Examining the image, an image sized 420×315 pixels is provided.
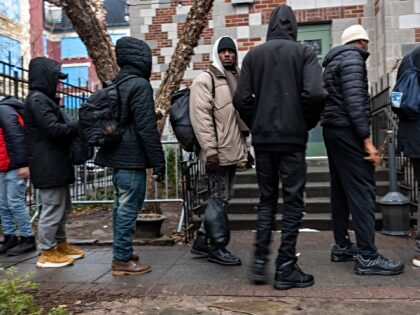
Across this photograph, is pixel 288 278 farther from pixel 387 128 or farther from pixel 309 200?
pixel 387 128

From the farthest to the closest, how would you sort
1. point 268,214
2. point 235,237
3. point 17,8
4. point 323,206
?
point 17,8 → point 323,206 → point 235,237 → point 268,214

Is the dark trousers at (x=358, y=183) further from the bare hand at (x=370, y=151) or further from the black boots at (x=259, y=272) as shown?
the black boots at (x=259, y=272)

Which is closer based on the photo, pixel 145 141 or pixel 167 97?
pixel 145 141

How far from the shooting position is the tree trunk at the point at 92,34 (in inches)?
255

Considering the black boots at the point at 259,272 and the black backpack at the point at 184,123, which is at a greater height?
the black backpack at the point at 184,123

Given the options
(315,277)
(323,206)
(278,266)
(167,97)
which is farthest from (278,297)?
(167,97)

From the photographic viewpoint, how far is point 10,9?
25.3 m

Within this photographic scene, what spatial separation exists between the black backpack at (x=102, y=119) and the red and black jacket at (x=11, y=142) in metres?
1.41

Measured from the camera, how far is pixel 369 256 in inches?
169

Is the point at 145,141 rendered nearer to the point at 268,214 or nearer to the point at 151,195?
the point at 268,214

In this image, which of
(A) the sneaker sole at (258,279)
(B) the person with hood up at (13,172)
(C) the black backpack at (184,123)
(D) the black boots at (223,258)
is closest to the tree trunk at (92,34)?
(B) the person with hood up at (13,172)

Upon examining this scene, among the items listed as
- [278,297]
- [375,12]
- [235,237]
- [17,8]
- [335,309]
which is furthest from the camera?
[17,8]

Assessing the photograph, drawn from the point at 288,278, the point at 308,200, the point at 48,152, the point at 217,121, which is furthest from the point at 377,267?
the point at 48,152

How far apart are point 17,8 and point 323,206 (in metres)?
24.4
